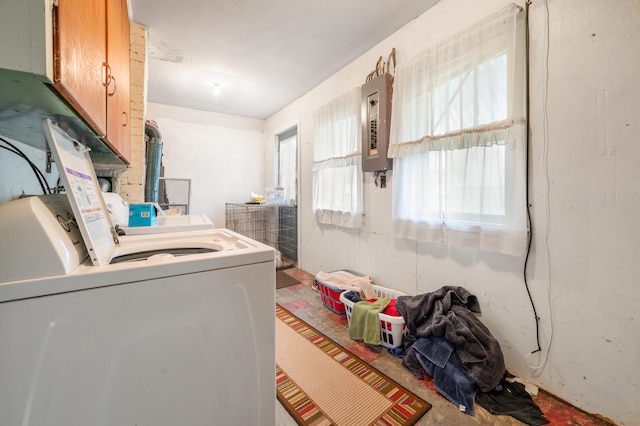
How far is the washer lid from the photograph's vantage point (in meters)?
0.71

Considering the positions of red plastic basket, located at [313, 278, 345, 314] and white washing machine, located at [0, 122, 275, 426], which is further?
red plastic basket, located at [313, 278, 345, 314]

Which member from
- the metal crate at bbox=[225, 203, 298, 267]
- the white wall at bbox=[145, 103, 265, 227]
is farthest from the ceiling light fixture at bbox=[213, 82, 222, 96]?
the metal crate at bbox=[225, 203, 298, 267]

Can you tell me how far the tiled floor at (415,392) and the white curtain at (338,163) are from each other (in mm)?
935

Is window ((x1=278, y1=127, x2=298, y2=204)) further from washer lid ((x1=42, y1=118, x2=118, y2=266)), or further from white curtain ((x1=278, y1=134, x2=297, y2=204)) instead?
washer lid ((x1=42, y1=118, x2=118, y2=266))

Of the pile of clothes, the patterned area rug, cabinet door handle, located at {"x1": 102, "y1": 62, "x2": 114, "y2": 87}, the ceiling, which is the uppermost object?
the ceiling

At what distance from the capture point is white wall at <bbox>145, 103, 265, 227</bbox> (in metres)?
3.81

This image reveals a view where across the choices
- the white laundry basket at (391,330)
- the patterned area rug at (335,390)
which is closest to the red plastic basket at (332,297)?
the patterned area rug at (335,390)

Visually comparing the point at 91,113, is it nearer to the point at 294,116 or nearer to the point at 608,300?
the point at 608,300

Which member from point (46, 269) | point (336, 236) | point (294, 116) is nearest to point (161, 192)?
point (294, 116)

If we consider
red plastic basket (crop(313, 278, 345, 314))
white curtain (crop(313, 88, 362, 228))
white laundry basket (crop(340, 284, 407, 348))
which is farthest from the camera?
white curtain (crop(313, 88, 362, 228))

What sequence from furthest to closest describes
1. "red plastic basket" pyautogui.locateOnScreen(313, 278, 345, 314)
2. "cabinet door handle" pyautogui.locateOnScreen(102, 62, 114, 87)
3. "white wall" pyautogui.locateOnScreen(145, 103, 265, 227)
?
"white wall" pyautogui.locateOnScreen(145, 103, 265, 227) < "red plastic basket" pyautogui.locateOnScreen(313, 278, 345, 314) < "cabinet door handle" pyautogui.locateOnScreen(102, 62, 114, 87)

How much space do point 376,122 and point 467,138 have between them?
32.9 inches

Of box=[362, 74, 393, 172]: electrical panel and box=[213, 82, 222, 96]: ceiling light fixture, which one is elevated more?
A: box=[213, 82, 222, 96]: ceiling light fixture

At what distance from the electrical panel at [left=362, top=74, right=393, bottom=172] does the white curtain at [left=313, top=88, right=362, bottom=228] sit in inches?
6.3
